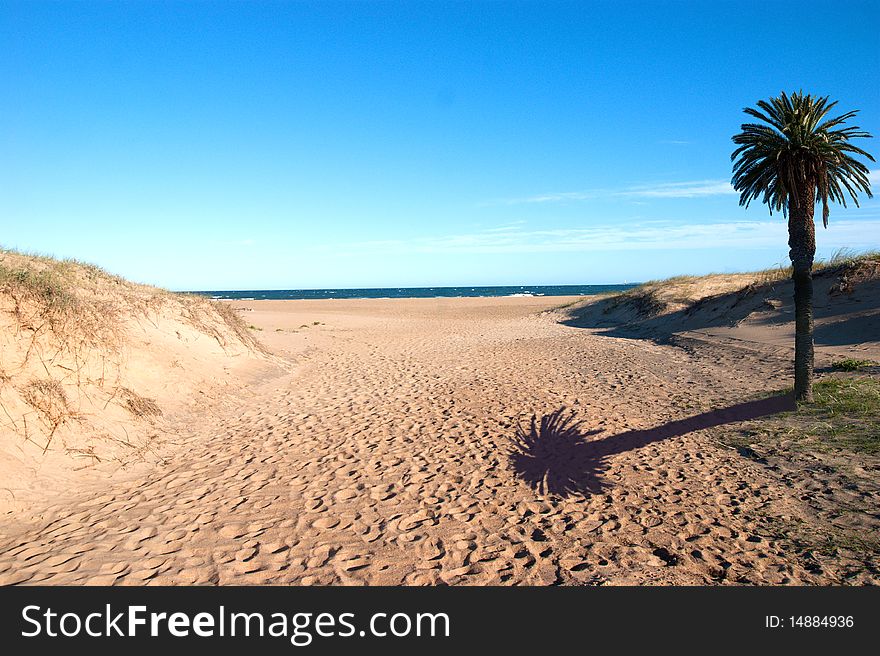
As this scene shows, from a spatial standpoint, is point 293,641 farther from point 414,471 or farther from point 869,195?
point 869,195

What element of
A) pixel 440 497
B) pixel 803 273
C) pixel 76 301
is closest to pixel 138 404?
pixel 76 301

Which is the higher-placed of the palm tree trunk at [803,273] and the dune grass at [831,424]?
the palm tree trunk at [803,273]

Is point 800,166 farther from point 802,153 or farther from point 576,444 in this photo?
point 576,444

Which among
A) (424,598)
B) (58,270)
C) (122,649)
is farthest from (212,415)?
(424,598)

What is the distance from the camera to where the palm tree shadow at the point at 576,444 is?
267 inches

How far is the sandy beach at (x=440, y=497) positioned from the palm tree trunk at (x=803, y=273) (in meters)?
0.83

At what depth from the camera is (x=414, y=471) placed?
7.24 metres

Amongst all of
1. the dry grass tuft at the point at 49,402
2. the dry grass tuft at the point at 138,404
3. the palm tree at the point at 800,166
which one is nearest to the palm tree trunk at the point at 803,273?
the palm tree at the point at 800,166

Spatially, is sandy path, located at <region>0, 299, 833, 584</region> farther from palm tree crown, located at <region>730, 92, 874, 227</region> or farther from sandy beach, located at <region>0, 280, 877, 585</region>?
palm tree crown, located at <region>730, 92, 874, 227</region>

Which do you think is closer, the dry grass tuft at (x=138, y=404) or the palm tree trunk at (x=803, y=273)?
the palm tree trunk at (x=803, y=273)

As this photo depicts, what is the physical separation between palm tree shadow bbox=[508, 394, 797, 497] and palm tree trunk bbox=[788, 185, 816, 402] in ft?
2.02

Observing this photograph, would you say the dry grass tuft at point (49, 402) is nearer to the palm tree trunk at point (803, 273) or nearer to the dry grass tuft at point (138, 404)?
the dry grass tuft at point (138, 404)

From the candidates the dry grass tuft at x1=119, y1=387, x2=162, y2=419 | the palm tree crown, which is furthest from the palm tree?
the dry grass tuft at x1=119, y1=387, x2=162, y2=419

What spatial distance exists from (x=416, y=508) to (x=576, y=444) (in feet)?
12.1
